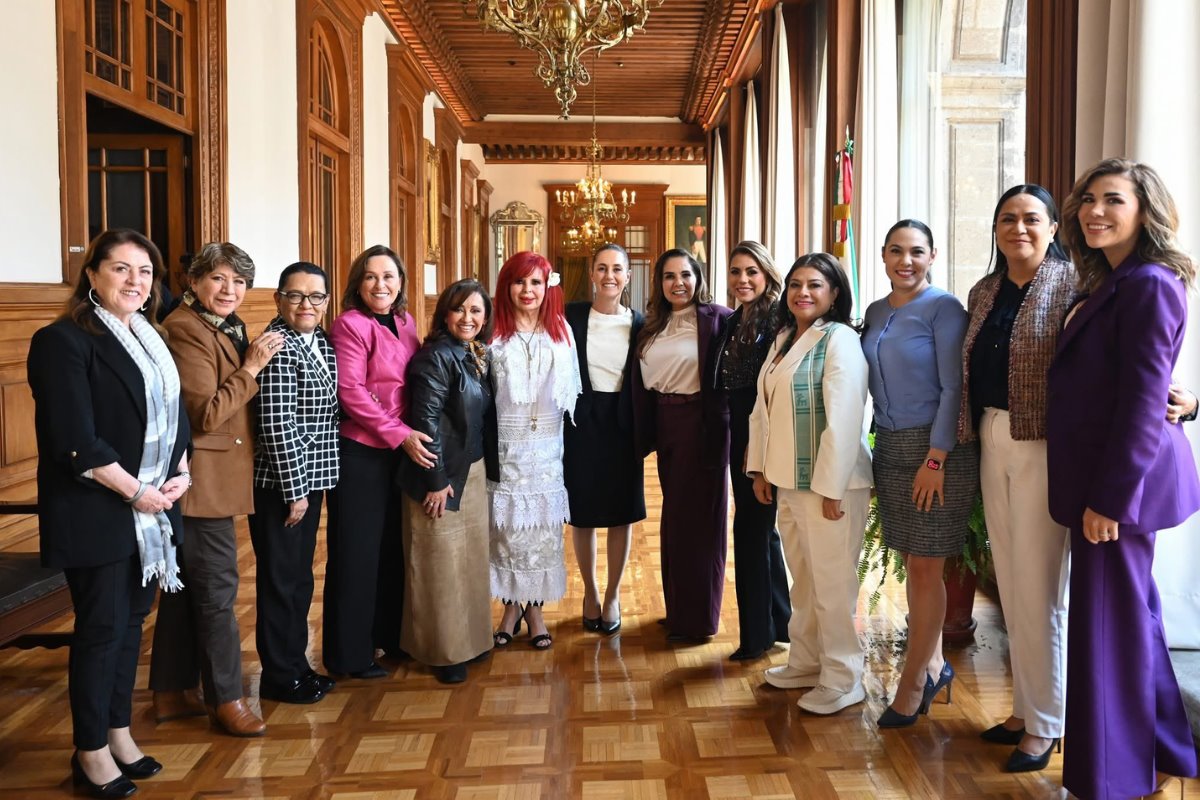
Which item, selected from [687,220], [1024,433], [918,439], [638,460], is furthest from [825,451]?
[687,220]

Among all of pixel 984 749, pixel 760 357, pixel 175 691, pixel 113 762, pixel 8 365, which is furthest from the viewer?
pixel 8 365

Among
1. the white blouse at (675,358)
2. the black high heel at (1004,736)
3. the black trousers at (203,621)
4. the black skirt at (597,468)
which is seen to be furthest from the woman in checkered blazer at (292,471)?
the black high heel at (1004,736)

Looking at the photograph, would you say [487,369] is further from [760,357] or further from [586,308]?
[760,357]

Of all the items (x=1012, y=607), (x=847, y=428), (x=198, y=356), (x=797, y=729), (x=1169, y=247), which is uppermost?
(x=1169, y=247)

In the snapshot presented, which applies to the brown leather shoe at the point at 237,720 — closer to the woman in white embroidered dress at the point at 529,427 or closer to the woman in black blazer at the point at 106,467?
the woman in black blazer at the point at 106,467

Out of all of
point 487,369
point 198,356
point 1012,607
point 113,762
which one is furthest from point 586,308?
point 113,762

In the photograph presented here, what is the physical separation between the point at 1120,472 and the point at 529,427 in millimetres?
2120

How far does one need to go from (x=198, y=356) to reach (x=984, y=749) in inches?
105

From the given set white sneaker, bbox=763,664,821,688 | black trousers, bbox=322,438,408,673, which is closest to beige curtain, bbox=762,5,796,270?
white sneaker, bbox=763,664,821,688

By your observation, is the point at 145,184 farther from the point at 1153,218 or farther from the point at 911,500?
the point at 1153,218

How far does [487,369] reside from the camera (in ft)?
12.2

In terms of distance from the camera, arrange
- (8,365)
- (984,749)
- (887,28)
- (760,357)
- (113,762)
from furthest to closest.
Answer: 1. (887,28)
2. (8,365)
3. (760,357)
4. (984,749)
5. (113,762)

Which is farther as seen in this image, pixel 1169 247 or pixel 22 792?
pixel 22 792

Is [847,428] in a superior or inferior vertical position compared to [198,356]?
inferior
